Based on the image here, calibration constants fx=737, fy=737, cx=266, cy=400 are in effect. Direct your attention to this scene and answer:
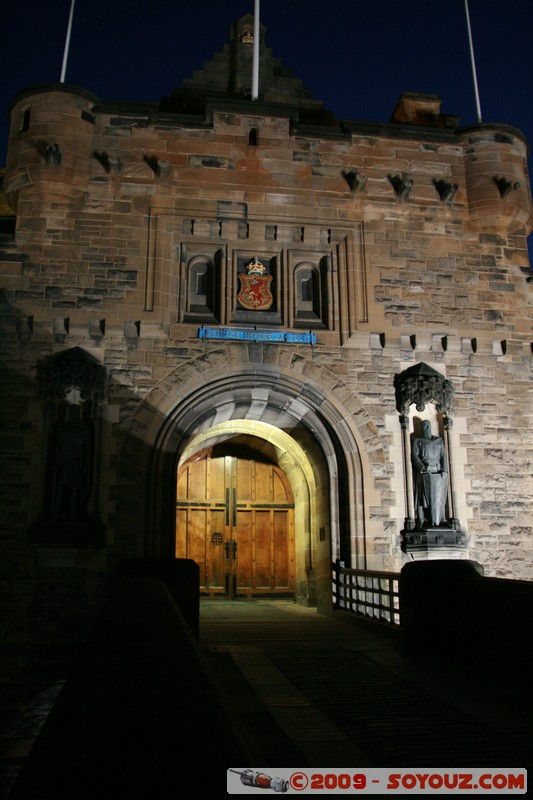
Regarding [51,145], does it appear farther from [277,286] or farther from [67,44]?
[277,286]

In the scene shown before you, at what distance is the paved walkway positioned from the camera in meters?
3.72

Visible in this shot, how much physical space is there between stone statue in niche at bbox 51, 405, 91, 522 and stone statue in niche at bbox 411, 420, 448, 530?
15.5 feet

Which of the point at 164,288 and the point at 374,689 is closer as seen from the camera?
the point at 374,689

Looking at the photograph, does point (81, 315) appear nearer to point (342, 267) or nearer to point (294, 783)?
point (342, 267)

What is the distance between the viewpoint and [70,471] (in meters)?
10.1

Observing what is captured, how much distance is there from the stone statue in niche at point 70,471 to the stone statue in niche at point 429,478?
472 cm

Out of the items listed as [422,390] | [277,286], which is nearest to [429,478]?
[422,390]

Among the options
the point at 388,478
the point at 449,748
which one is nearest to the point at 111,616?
the point at 449,748

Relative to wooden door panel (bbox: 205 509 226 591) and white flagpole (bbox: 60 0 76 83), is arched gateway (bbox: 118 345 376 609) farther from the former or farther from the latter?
white flagpole (bbox: 60 0 76 83)

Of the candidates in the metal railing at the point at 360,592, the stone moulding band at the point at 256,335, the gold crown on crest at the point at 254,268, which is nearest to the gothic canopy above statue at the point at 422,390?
the stone moulding band at the point at 256,335

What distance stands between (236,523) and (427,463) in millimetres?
4965

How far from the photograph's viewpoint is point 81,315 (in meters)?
10.9

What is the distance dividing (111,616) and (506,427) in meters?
8.74

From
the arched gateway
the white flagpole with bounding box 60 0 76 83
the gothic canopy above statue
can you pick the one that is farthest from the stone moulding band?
the white flagpole with bounding box 60 0 76 83
